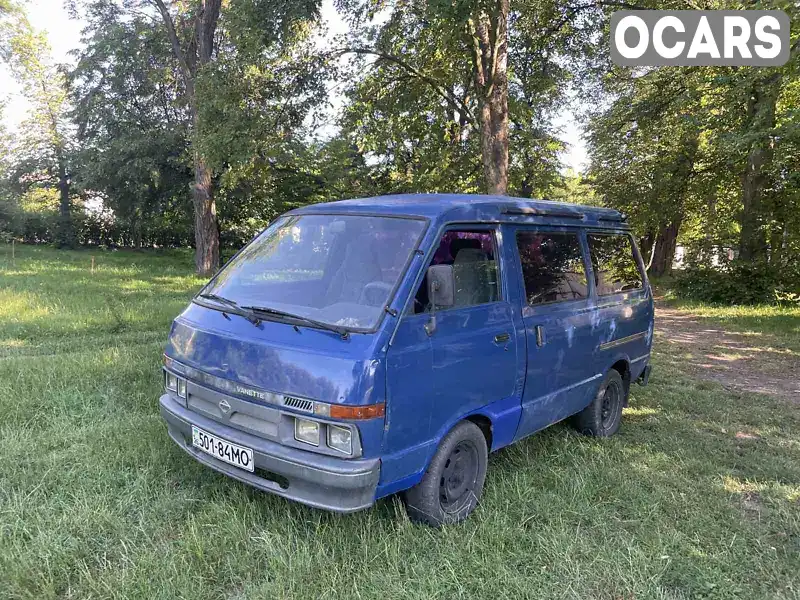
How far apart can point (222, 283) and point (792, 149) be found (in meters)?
15.3

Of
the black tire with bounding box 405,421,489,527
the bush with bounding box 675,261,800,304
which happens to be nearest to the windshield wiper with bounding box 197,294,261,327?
the black tire with bounding box 405,421,489,527

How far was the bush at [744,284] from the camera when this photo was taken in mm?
14453

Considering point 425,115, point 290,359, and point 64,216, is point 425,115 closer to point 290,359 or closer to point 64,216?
point 290,359

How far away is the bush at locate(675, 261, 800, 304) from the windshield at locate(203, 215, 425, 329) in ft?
48.6

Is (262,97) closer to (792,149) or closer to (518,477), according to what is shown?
(518,477)

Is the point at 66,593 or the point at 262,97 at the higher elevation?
the point at 262,97

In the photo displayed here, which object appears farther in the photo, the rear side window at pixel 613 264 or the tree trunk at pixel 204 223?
the tree trunk at pixel 204 223

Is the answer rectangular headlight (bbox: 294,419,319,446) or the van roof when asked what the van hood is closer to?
rectangular headlight (bbox: 294,419,319,446)

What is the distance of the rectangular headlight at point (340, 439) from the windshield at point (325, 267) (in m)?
0.56

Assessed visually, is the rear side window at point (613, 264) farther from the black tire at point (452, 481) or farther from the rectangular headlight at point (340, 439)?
the rectangular headlight at point (340, 439)

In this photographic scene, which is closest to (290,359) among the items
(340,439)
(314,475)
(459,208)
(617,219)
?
(340,439)

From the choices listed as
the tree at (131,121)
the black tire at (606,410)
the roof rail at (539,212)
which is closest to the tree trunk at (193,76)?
the tree at (131,121)

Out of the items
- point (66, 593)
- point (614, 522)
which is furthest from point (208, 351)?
point (614, 522)

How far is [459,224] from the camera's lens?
11.6 feet
